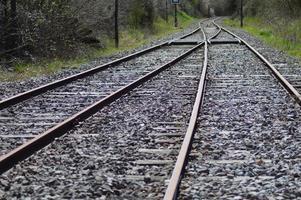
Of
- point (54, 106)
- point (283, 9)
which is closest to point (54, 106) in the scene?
point (54, 106)

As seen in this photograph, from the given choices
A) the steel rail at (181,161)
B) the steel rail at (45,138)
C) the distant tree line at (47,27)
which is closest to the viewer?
the steel rail at (181,161)

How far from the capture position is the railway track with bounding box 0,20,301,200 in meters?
5.03

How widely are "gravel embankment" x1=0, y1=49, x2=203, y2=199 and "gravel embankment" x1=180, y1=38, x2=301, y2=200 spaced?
0.33 meters

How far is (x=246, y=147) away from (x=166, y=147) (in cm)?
92

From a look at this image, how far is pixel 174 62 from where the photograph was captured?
54.4 ft

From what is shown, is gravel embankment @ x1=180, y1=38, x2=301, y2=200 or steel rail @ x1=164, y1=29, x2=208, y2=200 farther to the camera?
gravel embankment @ x1=180, y1=38, x2=301, y2=200

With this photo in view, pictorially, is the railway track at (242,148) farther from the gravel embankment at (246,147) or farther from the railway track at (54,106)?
the railway track at (54,106)

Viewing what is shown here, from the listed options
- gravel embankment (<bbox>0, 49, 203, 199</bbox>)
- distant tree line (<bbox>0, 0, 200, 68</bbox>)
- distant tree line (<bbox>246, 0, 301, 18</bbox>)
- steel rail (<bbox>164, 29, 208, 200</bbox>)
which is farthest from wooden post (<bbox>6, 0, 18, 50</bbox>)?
distant tree line (<bbox>246, 0, 301, 18</bbox>)

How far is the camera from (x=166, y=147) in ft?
21.2

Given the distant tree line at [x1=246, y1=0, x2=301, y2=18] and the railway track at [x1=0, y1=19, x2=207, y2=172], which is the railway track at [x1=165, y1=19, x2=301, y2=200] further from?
the distant tree line at [x1=246, y1=0, x2=301, y2=18]

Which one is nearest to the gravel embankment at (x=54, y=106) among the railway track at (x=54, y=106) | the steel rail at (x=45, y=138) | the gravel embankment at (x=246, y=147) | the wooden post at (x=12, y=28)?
the railway track at (x=54, y=106)

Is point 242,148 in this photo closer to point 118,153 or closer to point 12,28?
point 118,153

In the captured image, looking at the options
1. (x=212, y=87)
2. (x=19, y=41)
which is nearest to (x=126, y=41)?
(x=19, y=41)

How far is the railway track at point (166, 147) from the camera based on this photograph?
198 inches
